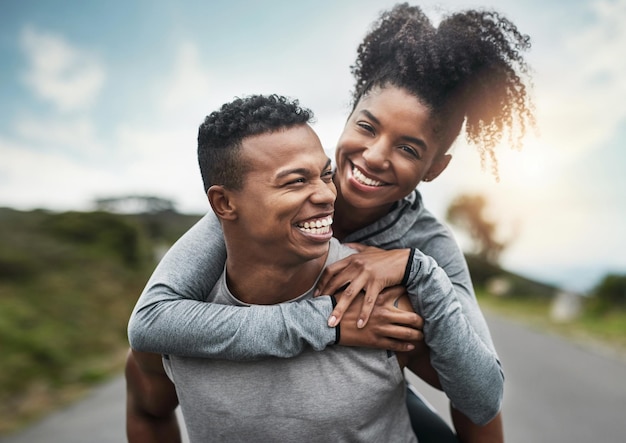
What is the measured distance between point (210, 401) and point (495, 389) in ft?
3.12

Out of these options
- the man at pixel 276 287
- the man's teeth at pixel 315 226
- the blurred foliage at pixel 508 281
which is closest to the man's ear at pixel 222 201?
the man at pixel 276 287

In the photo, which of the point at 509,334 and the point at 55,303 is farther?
the point at 509,334

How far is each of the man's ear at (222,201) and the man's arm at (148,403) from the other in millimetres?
A: 662

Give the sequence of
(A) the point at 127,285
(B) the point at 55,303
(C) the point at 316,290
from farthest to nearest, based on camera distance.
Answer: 1. (A) the point at 127,285
2. (B) the point at 55,303
3. (C) the point at 316,290

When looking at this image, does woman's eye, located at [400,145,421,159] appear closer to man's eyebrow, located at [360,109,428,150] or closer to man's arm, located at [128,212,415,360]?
man's eyebrow, located at [360,109,428,150]

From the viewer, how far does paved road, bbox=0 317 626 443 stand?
543cm

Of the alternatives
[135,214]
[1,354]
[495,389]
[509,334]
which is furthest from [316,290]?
[509,334]

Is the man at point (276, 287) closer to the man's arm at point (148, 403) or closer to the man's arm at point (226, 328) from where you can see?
the man's arm at point (226, 328)

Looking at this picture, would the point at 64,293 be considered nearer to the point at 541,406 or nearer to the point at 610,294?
the point at 541,406

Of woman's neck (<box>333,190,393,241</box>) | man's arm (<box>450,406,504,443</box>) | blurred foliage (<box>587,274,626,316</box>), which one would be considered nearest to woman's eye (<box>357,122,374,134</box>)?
woman's neck (<box>333,190,393,241</box>)

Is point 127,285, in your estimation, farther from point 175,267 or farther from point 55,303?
point 175,267

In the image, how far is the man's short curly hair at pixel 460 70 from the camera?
2.39 m

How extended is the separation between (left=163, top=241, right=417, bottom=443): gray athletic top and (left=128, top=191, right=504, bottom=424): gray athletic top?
0.27ft

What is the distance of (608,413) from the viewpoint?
675 cm
